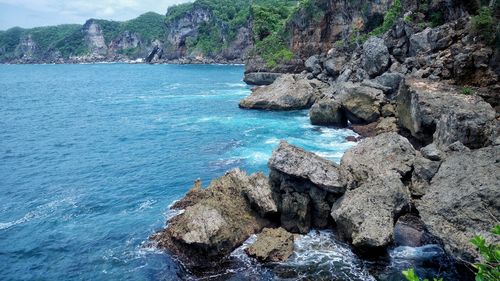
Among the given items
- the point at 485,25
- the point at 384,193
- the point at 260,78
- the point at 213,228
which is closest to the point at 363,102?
the point at 485,25

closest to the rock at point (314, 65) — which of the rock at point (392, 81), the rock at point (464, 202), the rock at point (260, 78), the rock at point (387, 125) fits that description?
the rock at point (260, 78)

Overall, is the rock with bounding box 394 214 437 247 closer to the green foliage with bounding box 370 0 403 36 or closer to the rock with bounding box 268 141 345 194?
the rock with bounding box 268 141 345 194

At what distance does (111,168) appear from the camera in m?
39.1

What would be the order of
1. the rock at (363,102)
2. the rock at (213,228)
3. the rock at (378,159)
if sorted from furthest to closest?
the rock at (363,102), the rock at (378,159), the rock at (213,228)

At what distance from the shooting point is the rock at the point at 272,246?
21.2m

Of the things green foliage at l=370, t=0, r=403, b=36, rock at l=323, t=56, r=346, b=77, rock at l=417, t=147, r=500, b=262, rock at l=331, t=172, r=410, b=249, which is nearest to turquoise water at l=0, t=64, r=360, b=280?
rock at l=331, t=172, r=410, b=249

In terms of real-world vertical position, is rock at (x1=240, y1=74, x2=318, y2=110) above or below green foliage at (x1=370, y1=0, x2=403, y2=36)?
below

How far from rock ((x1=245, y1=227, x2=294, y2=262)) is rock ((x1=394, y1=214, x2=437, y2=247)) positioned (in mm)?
5792

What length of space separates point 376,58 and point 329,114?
11.2 metres

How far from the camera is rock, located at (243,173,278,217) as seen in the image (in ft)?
78.7

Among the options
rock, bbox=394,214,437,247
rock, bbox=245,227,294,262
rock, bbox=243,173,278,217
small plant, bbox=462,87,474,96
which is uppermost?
small plant, bbox=462,87,474,96

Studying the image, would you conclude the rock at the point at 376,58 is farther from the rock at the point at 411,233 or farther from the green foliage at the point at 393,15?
the rock at the point at 411,233

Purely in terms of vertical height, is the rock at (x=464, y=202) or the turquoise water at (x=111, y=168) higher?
the rock at (x=464, y=202)

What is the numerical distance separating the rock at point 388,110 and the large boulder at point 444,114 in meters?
4.72
